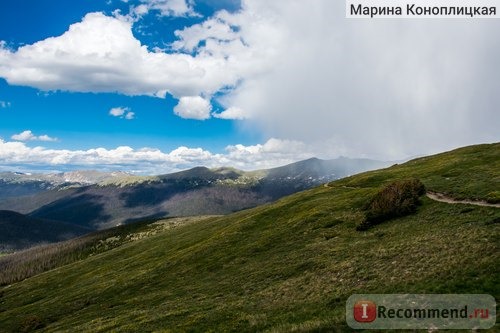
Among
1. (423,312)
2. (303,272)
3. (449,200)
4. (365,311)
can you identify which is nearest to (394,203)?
(449,200)

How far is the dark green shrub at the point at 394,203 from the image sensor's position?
52.8 meters

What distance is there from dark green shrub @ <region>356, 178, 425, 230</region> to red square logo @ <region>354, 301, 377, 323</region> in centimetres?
2590

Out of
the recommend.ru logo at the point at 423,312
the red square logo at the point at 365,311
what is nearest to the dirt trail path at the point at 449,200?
the recommend.ru logo at the point at 423,312

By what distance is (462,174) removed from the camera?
7256 cm

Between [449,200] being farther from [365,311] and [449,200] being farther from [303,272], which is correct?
[365,311]

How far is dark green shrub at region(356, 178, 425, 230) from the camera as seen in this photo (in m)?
52.8

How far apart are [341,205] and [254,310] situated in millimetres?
40647

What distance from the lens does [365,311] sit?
26.2 m

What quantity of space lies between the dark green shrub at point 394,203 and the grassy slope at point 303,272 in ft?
6.49

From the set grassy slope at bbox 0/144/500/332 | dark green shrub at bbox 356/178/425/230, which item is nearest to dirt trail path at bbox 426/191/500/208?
grassy slope at bbox 0/144/500/332

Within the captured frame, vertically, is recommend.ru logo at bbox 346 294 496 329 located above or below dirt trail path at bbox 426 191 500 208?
below

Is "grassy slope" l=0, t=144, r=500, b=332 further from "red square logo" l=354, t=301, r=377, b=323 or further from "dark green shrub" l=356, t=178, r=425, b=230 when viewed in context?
"dark green shrub" l=356, t=178, r=425, b=230

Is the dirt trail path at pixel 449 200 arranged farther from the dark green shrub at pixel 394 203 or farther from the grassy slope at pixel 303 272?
the dark green shrub at pixel 394 203

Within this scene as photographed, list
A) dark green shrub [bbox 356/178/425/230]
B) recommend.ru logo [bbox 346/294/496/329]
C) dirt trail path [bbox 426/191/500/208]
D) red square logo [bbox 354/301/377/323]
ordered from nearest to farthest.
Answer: recommend.ru logo [bbox 346/294/496/329], red square logo [bbox 354/301/377/323], dirt trail path [bbox 426/191/500/208], dark green shrub [bbox 356/178/425/230]
